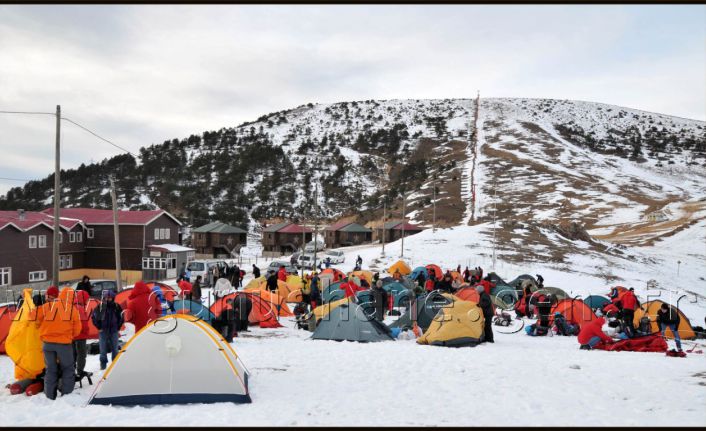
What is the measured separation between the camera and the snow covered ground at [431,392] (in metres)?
7.21

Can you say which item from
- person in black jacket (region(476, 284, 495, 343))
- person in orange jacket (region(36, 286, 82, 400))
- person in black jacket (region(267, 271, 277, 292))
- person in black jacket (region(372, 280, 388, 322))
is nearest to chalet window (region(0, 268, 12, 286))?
person in black jacket (region(267, 271, 277, 292))

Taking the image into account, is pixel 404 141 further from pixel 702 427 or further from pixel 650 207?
pixel 702 427

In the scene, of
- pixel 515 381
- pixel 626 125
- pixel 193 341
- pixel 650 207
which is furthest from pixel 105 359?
pixel 626 125


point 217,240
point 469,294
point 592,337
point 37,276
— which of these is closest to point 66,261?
point 37,276

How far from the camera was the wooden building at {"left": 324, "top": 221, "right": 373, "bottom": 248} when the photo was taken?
6838 cm

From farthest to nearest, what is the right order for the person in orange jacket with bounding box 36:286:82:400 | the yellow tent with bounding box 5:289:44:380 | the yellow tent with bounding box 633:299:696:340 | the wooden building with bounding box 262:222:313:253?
the wooden building with bounding box 262:222:313:253 < the yellow tent with bounding box 633:299:696:340 < the yellow tent with bounding box 5:289:44:380 < the person in orange jacket with bounding box 36:286:82:400

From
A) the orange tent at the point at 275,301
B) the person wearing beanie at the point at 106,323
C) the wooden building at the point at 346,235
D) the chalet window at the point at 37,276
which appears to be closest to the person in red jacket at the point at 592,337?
the orange tent at the point at 275,301

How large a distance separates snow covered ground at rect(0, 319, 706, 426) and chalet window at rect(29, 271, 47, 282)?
32.3 meters

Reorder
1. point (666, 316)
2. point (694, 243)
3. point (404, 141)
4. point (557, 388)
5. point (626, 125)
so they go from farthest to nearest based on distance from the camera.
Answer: point (626, 125) → point (404, 141) → point (694, 243) → point (666, 316) → point (557, 388)

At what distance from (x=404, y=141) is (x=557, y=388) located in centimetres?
11810

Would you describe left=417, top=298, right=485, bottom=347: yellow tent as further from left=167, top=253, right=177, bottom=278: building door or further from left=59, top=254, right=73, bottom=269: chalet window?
left=59, top=254, right=73, bottom=269: chalet window

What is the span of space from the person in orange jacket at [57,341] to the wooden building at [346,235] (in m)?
59.7

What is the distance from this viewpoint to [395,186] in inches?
3780

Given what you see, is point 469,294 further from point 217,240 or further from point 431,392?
point 217,240
